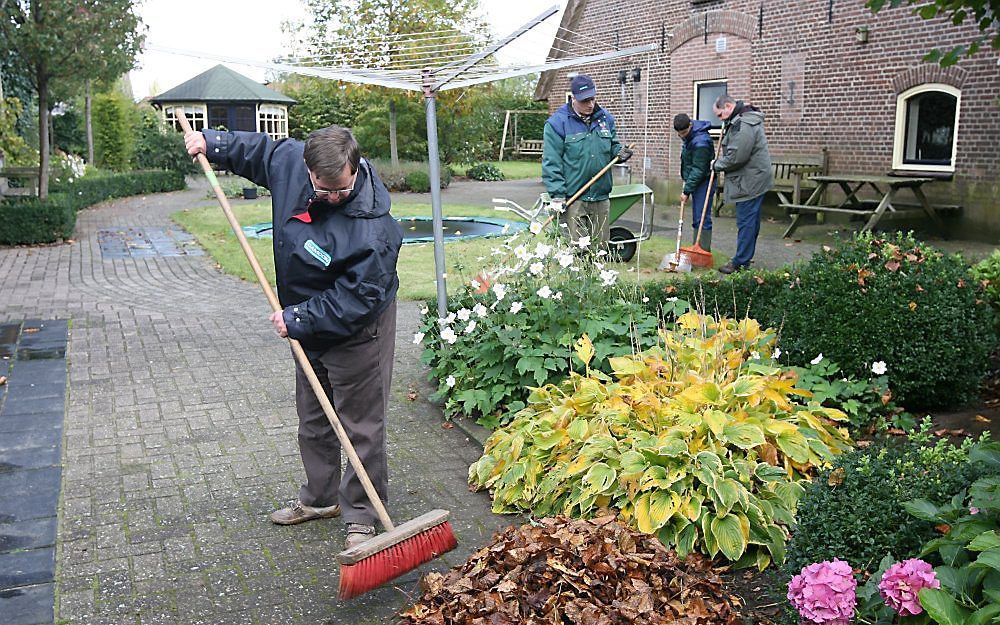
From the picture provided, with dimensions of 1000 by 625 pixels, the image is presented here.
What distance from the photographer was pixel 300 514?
4215 mm

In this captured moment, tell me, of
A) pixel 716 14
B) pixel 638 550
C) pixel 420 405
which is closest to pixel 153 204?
pixel 716 14

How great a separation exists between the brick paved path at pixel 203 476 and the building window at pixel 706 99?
35.5 feet

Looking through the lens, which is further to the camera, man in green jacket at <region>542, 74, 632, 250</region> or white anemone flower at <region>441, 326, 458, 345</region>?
man in green jacket at <region>542, 74, 632, 250</region>

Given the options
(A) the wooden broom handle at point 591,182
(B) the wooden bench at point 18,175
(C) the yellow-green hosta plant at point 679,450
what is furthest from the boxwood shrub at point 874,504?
(B) the wooden bench at point 18,175

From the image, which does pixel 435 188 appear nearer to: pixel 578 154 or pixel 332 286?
pixel 332 286

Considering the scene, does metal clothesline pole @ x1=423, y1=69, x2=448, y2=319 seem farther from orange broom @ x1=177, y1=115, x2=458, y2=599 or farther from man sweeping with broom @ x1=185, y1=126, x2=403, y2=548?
orange broom @ x1=177, y1=115, x2=458, y2=599

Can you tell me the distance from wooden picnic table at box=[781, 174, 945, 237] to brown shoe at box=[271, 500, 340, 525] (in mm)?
9673

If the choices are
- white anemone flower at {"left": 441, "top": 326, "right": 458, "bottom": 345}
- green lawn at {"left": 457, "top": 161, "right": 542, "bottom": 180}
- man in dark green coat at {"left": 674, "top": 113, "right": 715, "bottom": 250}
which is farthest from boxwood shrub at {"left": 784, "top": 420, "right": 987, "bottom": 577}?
green lawn at {"left": 457, "top": 161, "right": 542, "bottom": 180}

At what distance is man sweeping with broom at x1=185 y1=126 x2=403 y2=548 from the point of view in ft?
11.7

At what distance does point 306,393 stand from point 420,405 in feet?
6.13

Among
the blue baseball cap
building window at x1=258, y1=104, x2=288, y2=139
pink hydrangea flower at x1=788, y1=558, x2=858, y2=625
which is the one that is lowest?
pink hydrangea flower at x1=788, y1=558, x2=858, y2=625

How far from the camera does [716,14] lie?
1677cm

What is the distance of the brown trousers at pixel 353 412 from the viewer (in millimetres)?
3822

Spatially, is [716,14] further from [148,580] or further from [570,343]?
[148,580]
